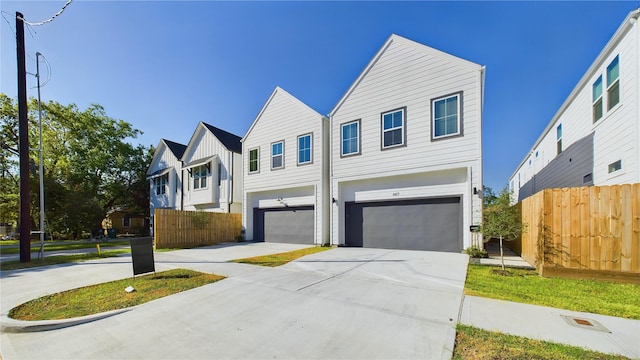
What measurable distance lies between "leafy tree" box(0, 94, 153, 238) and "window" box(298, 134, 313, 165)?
18.0m

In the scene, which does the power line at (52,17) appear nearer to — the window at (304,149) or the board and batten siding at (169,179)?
the window at (304,149)

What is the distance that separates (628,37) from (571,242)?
20.0 feet

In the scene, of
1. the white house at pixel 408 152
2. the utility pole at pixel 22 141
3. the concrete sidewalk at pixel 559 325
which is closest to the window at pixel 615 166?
the white house at pixel 408 152

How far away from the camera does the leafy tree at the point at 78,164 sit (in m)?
20.3

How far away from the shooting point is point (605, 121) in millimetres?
8789

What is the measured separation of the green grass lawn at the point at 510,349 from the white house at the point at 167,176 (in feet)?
76.0

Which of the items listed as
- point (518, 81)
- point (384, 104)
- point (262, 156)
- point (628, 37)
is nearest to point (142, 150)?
point (262, 156)

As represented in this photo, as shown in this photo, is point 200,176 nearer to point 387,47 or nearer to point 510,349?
point 387,47

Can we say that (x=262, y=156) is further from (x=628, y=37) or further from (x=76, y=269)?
(x=628, y=37)

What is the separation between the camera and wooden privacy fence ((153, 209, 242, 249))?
45.5ft

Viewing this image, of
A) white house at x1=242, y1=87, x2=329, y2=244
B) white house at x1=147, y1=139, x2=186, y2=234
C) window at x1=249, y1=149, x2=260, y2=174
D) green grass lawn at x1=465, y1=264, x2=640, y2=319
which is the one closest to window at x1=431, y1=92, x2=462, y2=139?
white house at x1=242, y1=87, x2=329, y2=244

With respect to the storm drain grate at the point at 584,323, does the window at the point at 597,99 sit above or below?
above

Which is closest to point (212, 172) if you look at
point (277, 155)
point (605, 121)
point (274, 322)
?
point (277, 155)

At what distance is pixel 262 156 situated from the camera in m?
17.2
